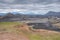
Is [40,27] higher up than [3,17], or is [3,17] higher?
[3,17]

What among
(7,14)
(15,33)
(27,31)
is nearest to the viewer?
(15,33)

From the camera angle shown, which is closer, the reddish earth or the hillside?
the reddish earth

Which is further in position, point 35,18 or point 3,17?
point 35,18

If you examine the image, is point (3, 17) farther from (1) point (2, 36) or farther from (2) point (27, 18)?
(1) point (2, 36)

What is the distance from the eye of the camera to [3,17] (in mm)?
19000

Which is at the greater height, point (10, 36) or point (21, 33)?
point (10, 36)

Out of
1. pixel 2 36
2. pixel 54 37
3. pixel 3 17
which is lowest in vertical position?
pixel 54 37

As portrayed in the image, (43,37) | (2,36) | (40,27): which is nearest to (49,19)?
(40,27)

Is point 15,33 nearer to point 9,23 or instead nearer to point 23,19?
Result: point 9,23

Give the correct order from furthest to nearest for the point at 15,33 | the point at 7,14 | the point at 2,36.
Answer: the point at 7,14
the point at 15,33
the point at 2,36

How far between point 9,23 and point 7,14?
50.2 inches

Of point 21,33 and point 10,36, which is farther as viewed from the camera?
point 21,33

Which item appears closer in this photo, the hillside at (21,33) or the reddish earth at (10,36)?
the reddish earth at (10,36)

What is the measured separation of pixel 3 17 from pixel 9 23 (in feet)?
3.31
